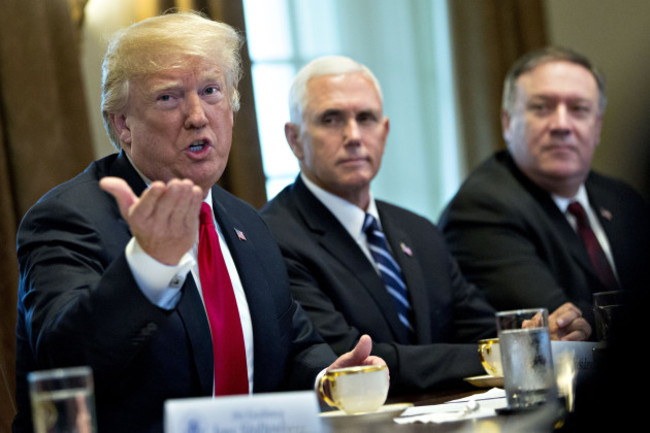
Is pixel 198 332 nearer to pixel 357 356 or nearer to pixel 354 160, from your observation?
pixel 357 356

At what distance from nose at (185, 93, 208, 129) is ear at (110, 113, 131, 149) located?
0.17 m

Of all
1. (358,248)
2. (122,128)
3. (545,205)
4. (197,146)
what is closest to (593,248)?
(545,205)

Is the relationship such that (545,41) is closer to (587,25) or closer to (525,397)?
(587,25)

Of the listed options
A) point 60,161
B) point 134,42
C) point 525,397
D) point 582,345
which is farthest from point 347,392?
point 60,161

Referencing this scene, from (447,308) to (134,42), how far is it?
1590 mm

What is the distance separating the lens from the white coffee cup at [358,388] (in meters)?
1.68

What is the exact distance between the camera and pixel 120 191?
1.58m

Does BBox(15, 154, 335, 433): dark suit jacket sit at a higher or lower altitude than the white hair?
lower

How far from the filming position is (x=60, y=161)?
11.0 feet

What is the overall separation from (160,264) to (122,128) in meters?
0.83

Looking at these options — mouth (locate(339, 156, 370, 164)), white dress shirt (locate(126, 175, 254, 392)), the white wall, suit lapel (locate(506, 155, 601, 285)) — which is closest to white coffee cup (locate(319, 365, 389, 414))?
white dress shirt (locate(126, 175, 254, 392))

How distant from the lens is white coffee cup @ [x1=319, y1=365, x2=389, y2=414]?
66.2 inches

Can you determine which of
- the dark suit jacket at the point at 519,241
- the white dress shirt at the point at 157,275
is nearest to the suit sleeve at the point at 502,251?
the dark suit jacket at the point at 519,241

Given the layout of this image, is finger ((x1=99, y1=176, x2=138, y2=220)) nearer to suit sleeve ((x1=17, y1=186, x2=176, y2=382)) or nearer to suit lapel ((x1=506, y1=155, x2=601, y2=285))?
suit sleeve ((x1=17, y1=186, x2=176, y2=382))
